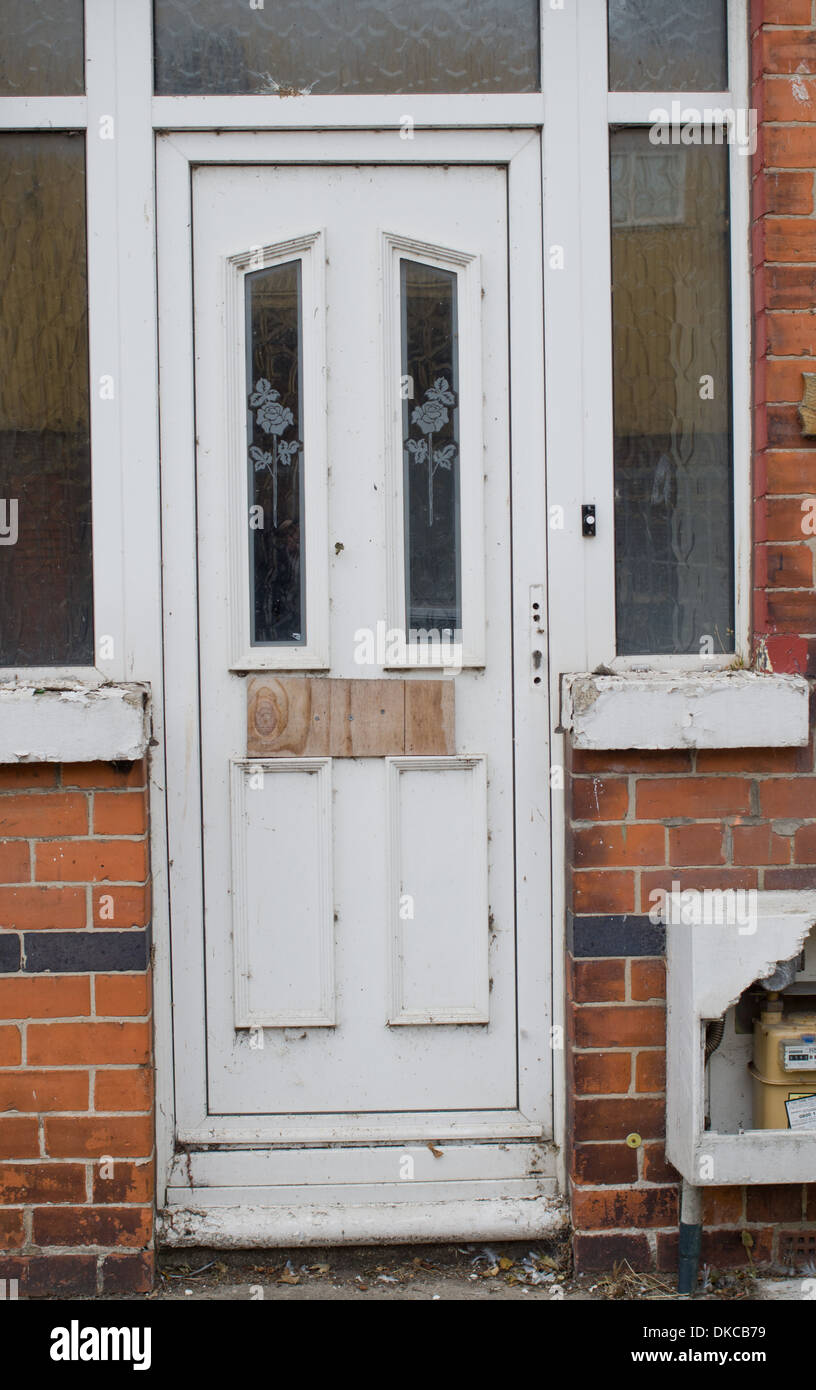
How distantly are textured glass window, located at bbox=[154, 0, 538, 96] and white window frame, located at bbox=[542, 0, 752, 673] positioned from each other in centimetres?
12

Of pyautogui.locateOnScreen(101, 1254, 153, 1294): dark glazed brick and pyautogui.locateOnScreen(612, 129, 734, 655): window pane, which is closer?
pyautogui.locateOnScreen(101, 1254, 153, 1294): dark glazed brick

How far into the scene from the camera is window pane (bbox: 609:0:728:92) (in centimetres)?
273

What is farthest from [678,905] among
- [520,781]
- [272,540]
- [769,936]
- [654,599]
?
[272,540]

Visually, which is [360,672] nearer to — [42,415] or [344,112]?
[42,415]

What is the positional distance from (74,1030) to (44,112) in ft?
7.21

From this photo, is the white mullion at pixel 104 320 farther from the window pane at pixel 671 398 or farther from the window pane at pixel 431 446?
the window pane at pixel 671 398

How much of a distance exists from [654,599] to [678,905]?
0.76 meters

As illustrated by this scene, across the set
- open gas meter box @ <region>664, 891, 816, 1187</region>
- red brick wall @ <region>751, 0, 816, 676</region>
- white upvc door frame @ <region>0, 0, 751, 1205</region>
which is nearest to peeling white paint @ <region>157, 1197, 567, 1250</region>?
white upvc door frame @ <region>0, 0, 751, 1205</region>

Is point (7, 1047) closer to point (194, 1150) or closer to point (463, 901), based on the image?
point (194, 1150)

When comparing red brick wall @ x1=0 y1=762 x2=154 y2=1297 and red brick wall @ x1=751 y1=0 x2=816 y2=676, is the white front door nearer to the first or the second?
red brick wall @ x1=0 y1=762 x2=154 y2=1297

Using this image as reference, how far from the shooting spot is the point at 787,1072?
8.38ft

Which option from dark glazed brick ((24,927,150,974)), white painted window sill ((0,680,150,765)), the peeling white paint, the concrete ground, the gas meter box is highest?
white painted window sill ((0,680,150,765))

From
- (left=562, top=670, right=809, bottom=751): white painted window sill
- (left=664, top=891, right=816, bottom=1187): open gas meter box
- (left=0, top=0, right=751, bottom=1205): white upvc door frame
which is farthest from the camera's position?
(left=0, top=0, right=751, bottom=1205): white upvc door frame

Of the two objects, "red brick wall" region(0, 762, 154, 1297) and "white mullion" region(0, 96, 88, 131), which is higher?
"white mullion" region(0, 96, 88, 131)
